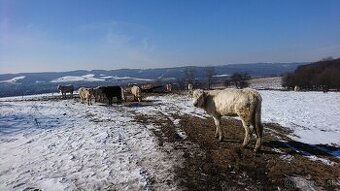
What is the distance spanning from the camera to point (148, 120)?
67.5ft

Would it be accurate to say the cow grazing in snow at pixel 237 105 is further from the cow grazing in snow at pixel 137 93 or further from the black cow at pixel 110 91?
the cow grazing in snow at pixel 137 93

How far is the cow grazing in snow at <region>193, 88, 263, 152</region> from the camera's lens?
13.0m

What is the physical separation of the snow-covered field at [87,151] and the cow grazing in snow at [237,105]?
1959 millimetres

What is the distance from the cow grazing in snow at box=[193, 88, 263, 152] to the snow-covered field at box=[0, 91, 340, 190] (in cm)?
A: 196

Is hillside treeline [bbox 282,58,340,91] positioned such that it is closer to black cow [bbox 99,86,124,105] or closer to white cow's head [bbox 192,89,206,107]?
black cow [bbox 99,86,124,105]

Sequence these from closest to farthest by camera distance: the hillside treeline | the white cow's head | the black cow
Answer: the white cow's head, the black cow, the hillside treeline

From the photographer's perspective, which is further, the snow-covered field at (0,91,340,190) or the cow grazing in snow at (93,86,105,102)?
the cow grazing in snow at (93,86,105,102)

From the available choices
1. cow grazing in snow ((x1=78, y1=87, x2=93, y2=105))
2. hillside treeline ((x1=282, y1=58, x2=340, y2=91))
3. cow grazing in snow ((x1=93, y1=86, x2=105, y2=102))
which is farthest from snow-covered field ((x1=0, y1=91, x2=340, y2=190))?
hillside treeline ((x1=282, y1=58, x2=340, y2=91))

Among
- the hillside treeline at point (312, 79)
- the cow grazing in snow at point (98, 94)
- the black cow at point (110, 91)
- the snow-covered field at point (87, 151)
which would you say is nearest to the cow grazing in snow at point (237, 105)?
the snow-covered field at point (87, 151)

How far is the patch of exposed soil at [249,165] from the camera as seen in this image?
9844 millimetres

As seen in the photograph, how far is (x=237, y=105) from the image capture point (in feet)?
43.6

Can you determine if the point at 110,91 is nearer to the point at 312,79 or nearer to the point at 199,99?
the point at 199,99

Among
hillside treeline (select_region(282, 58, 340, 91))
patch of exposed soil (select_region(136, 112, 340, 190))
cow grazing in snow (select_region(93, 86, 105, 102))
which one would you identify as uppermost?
cow grazing in snow (select_region(93, 86, 105, 102))

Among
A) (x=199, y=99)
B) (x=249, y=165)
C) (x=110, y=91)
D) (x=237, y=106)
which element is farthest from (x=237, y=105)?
(x=110, y=91)
